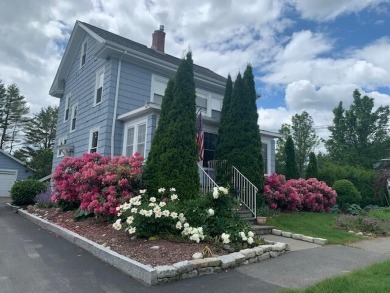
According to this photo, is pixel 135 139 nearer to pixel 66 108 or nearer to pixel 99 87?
pixel 99 87

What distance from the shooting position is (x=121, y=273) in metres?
4.82

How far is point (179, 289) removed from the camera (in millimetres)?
4188

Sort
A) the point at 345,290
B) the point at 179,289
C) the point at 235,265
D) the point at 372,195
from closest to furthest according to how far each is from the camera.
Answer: the point at 345,290 → the point at 179,289 → the point at 235,265 → the point at 372,195

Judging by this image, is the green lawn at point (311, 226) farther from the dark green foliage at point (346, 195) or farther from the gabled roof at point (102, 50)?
the gabled roof at point (102, 50)

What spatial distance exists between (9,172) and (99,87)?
1548 cm

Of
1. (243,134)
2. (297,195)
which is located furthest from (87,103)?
(297,195)

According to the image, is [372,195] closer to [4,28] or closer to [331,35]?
[331,35]

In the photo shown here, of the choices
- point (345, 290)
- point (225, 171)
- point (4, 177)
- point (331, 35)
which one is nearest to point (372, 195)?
point (331, 35)

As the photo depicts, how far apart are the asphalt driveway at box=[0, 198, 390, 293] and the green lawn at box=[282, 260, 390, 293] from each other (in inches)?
14.7

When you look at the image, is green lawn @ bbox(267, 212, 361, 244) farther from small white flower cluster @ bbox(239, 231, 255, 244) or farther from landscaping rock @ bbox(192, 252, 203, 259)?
landscaping rock @ bbox(192, 252, 203, 259)

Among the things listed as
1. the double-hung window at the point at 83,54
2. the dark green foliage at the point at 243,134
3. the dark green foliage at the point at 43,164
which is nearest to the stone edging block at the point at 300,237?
the dark green foliage at the point at 243,134

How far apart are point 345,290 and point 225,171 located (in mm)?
6866

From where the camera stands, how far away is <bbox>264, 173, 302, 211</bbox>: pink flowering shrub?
35.3 ft

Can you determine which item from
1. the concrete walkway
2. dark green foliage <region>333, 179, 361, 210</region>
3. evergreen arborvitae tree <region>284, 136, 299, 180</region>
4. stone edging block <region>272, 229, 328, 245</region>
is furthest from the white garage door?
dark green foliage <region>333, 179, 361, 210</region>
